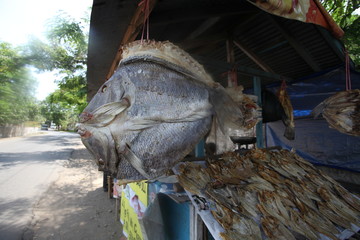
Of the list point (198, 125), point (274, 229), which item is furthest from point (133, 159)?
point (274, 229)

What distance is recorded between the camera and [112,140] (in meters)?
0.84

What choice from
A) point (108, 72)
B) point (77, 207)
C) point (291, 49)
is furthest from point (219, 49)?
point (77, 207)

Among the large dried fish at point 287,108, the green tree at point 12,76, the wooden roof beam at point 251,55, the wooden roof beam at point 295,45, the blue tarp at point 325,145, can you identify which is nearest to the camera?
the wooden roof beam at point 295,45

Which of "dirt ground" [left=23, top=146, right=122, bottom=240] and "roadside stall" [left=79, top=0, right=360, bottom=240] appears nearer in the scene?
"roadside stall" [left=79, top=0, right=360, bottom=240]

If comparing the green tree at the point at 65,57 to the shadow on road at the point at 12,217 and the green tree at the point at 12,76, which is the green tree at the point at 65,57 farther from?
the shadow on road at the point at 12,217

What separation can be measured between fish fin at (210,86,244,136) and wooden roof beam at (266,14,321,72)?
1.47 m

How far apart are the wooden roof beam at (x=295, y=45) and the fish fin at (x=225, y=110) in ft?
4.84

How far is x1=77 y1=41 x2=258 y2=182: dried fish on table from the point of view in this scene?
0.85m

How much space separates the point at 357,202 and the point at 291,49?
2.00 metres

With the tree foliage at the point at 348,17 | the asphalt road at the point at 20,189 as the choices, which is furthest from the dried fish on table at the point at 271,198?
the asphalt road at the point at 20,189

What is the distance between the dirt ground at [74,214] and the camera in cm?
373

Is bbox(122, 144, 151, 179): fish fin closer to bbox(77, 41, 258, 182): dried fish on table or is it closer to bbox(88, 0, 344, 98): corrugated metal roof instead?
bbox(77, 41, 258, 182): dried fish on table

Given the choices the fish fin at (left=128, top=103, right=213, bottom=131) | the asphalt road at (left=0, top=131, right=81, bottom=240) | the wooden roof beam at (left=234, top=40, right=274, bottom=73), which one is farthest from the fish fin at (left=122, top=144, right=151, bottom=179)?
the asphalt road at (left=0, top=131, right=81, bottom=240)

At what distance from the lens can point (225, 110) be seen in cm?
131
